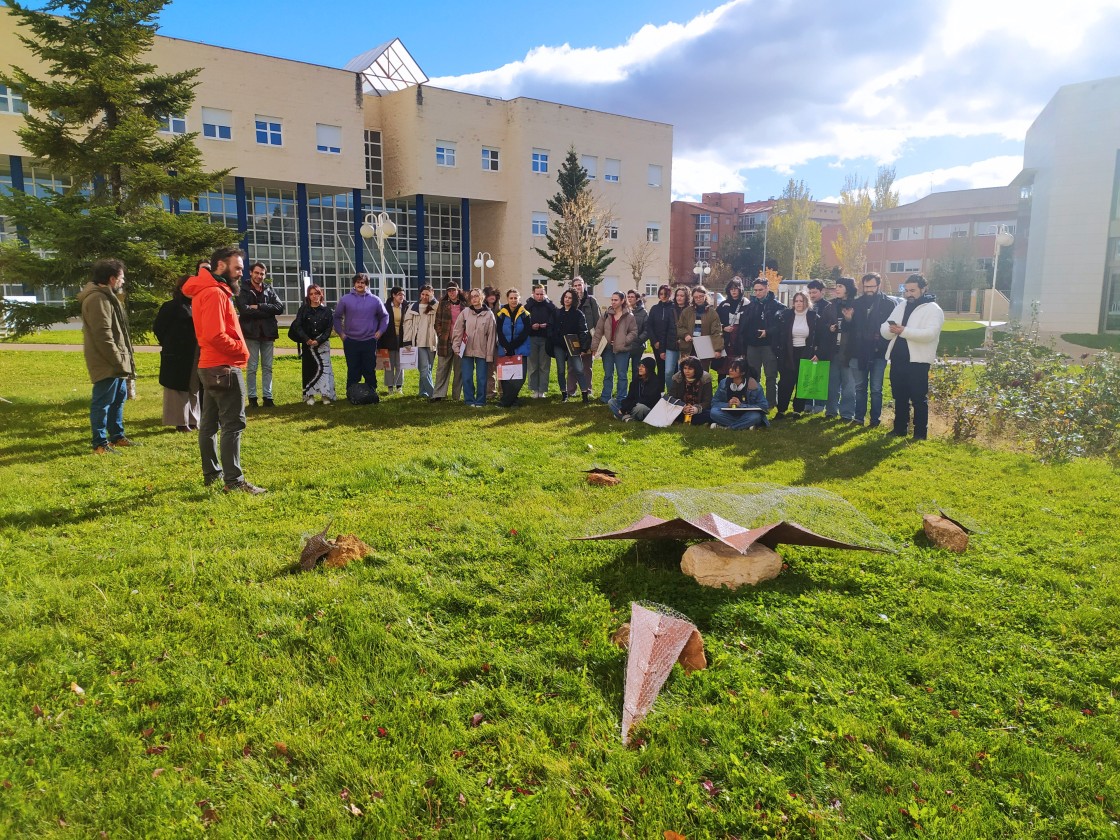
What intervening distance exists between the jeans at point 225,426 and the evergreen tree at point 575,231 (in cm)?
3386

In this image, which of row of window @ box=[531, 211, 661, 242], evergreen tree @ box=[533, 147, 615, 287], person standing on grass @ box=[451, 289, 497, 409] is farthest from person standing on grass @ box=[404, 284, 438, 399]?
row of window @ box=[531, 211, 661, 242]

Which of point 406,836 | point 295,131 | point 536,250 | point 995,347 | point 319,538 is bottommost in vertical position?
point 406,836

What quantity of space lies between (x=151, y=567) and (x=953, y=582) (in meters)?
5.20

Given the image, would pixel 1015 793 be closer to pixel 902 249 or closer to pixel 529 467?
pixel 529 467

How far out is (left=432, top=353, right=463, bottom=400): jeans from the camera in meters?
11.7

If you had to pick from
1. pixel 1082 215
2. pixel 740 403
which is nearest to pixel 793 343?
pixel 740 403

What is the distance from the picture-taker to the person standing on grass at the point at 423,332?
12.0 m

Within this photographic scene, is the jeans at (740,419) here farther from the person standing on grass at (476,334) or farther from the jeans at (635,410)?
the person standing on grass at (476,334)

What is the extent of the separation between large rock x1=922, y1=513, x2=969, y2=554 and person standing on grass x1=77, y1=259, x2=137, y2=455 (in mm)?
8068

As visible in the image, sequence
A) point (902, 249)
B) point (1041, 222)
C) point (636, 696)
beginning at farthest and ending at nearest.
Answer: point (902, 249), point (1041, 222), point (636, 696)

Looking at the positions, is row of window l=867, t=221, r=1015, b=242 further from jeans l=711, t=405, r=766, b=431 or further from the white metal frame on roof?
jeans l=711, t=405, r=766, b=431

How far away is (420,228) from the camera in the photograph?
39906 mm

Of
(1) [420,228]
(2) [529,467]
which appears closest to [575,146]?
(1) [420,228]

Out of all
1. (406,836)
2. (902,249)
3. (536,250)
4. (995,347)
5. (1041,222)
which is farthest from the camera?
(902,249)
